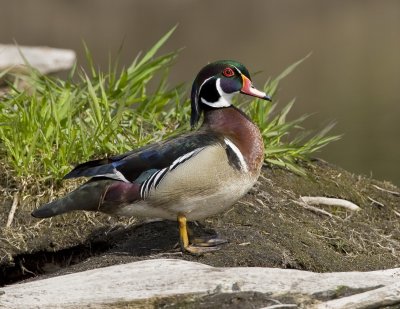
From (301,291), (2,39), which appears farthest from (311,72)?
(301,291)

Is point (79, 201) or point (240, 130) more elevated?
point (240, 130)

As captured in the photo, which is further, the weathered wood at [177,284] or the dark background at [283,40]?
the dark background at [283,40]

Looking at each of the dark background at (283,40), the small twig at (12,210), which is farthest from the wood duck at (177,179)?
the dark background at (283,40)

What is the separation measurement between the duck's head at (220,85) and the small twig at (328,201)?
1.02 metres

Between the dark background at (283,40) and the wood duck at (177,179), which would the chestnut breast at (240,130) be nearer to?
the wood duck at (177,179)

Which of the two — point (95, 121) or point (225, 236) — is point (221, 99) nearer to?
point (225, 236)

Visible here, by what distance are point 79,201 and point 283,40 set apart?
414 inches

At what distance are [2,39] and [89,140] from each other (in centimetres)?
911

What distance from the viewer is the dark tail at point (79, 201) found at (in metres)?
4.82

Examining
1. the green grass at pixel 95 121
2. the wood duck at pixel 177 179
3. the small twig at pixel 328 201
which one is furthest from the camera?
the small twig at pixel 328 201

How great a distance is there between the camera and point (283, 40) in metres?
15.0

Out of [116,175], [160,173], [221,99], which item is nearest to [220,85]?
[221,99]

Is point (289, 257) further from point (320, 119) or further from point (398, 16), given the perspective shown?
point (398, 16)

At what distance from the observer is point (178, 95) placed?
6.45 m
